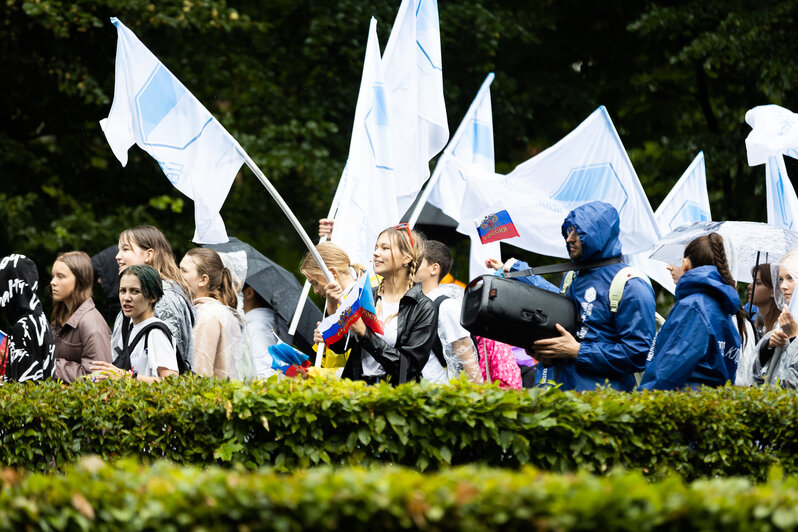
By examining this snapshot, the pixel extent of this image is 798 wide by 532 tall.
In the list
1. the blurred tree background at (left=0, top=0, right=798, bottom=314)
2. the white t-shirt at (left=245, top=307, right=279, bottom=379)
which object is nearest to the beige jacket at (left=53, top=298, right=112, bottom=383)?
the white t-shirt at (left=245, top=307, right=279, bottom=379)

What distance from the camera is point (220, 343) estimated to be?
688 cm

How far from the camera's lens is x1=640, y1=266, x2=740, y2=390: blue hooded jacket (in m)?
6.01

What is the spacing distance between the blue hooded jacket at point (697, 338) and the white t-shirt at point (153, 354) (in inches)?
116

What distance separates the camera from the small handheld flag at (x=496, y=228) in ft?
26.8

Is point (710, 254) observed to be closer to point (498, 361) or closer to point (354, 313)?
point (498, 361)

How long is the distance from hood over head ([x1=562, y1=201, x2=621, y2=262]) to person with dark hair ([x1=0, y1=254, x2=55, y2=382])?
11.7ft

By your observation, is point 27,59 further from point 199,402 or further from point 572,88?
point 199,402

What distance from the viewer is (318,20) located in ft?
49.6

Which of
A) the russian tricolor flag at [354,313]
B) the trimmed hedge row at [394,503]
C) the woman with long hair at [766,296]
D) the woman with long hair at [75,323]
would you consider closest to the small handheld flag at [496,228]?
the woman with long hair at [766,296]

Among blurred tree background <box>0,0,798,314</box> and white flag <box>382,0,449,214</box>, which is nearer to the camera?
white flag <box>382,0,449,214</box>

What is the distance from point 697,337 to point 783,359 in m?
1.05

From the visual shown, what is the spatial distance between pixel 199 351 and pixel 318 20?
938cm

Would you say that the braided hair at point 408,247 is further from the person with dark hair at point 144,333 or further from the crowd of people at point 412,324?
the person with dark hair at point 144,333

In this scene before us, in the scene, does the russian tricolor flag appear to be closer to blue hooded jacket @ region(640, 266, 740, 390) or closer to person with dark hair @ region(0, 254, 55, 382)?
blue hooded jacket @ region(640, 266, 740, 390)
